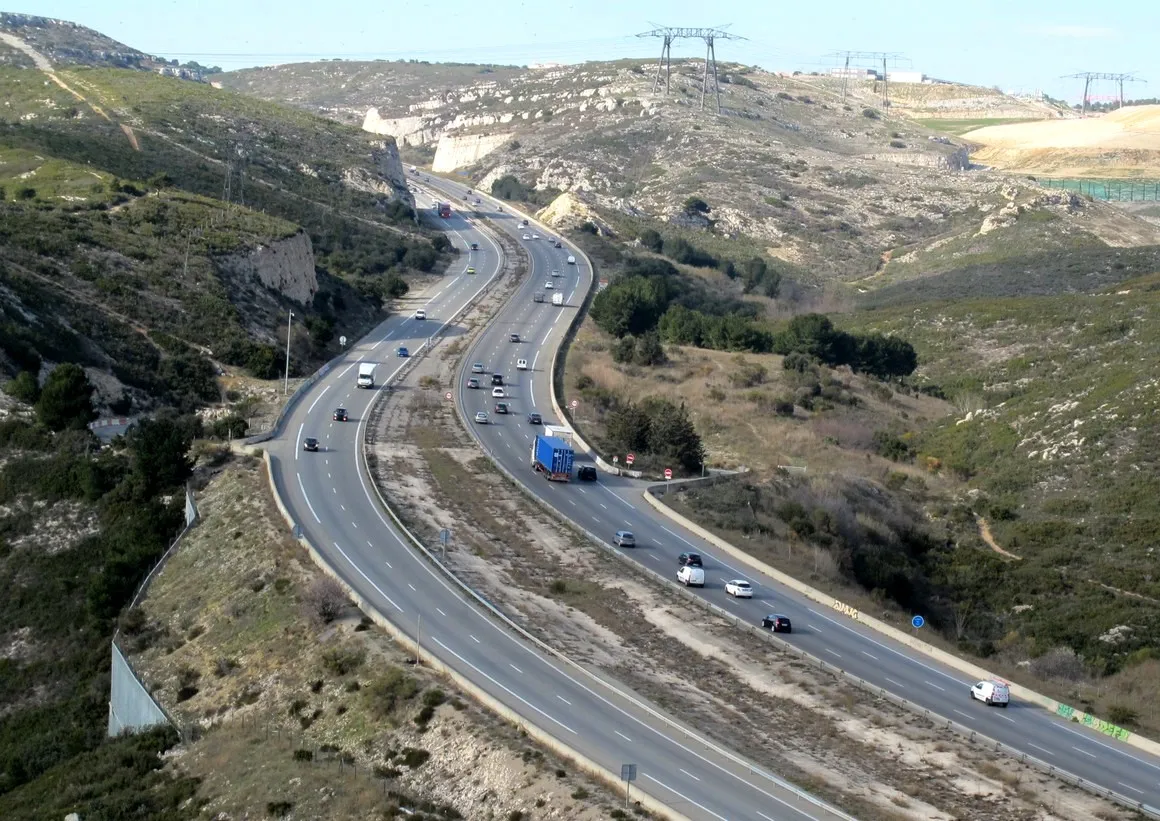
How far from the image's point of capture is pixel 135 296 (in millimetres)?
81438

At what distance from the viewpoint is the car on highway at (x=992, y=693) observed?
40688mm

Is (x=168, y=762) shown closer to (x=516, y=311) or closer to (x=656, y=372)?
(x=656, y=372)

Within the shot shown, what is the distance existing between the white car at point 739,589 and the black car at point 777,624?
324cm

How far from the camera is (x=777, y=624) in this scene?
4522 centimetres

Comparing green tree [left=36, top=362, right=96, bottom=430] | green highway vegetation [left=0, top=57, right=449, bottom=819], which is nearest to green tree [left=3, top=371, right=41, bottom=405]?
green highway vegetation [left=0, top=57, right=449, bottom=819]

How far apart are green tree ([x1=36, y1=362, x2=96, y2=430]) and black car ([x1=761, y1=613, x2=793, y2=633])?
31.4m

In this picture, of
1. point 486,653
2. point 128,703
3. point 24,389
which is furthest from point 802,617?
point 24,389

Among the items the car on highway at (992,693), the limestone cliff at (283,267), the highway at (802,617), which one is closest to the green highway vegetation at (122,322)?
the limestone cliff at (283,267)

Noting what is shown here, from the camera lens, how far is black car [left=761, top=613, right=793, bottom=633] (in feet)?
148

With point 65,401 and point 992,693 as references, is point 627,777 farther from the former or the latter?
point 65,401

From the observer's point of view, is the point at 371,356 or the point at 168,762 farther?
the point at 371,356

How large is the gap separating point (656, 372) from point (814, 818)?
62611mm

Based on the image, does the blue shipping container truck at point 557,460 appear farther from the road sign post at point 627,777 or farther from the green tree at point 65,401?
the road sign post at point 627,777

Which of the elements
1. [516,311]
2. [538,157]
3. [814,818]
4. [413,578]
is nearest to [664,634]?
[413,578]
